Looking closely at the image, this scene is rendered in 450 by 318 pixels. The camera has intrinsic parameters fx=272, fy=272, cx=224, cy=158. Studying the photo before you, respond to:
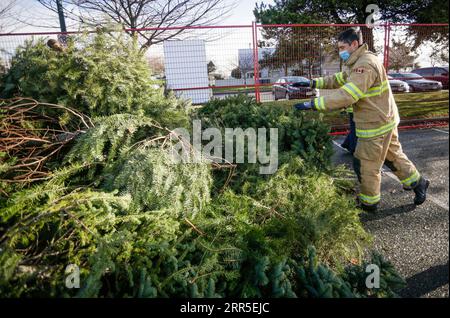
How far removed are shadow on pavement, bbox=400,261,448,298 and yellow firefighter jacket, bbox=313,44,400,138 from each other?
1.50 m

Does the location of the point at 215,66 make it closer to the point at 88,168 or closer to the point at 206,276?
the point at 88,168

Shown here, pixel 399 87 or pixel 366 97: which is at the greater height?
pixel 399 87

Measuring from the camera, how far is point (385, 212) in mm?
3342

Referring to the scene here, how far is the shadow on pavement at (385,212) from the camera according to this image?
3.24 m

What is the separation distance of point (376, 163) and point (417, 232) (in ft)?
2.77

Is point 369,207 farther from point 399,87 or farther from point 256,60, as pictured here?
point 399,87

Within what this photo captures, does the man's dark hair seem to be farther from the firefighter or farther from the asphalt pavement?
the asphalt pavement

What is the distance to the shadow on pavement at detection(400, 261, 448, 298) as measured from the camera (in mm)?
2166

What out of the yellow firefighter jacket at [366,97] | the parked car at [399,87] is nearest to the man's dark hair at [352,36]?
the yellow firefighter jacket at [366,97]

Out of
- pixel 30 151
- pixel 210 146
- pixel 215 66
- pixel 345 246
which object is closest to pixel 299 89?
pixel 215 66

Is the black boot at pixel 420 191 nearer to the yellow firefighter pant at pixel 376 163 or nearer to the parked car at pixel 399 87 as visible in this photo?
the yellow firefighter pant at pixel 376 163

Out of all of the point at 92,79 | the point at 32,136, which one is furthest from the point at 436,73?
the point at 32,136

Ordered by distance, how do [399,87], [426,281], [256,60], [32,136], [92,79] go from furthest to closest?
[399,87] < [256,60] < [92,79] < [32,136] < [426,281]
